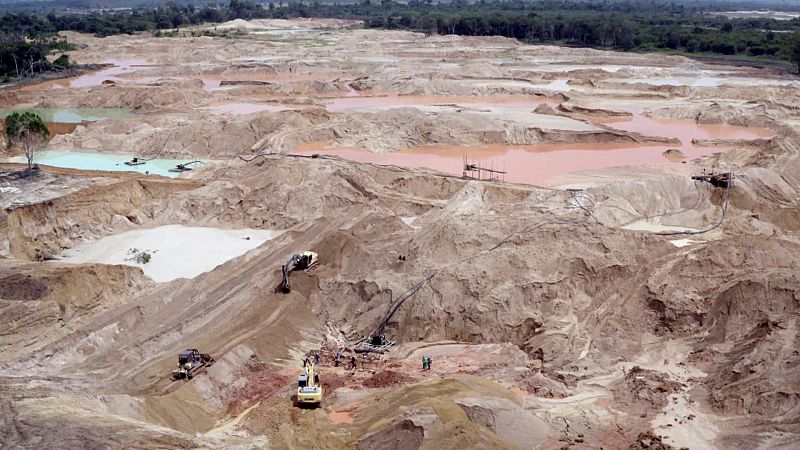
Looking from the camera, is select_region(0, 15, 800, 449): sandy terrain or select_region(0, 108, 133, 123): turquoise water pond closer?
select_region(0, 15, 800, 449): sandy terrain

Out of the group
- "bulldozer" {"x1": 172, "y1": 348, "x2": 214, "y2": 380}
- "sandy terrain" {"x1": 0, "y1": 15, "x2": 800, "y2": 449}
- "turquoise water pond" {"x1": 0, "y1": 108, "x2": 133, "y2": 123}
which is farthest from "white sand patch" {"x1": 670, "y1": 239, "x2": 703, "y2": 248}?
"turquoise water pond" {"x1": 0, "y1": 108, "x2": 133, "y2": 123}

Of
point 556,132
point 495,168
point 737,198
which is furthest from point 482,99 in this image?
point 737,198

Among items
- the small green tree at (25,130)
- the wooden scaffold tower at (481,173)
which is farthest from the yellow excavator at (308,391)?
the small green tree at (25,130)

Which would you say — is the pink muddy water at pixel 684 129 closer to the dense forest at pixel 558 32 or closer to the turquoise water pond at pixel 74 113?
the dense forest at pixel 558 32

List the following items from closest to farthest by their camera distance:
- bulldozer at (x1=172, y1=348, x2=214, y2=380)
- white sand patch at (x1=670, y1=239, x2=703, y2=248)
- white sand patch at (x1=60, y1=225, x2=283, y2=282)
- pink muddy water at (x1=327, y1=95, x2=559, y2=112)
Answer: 1. bulldozer at (x1=172, y1=348, x2=214, y2=380)
2. white sand patch at (x1=670, y1=239, x2=703, y2=248)
3. white sand patch at (x1=60, y1=225, x2=283, y2=282)
4. pink muddy water at (x1=327, y1=95, x2=559, y2=112)

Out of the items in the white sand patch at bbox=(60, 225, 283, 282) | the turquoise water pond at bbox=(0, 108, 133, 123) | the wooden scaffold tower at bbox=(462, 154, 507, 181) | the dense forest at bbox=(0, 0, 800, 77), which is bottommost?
the white sand patch at bbox=(60, 225, 283, 282)

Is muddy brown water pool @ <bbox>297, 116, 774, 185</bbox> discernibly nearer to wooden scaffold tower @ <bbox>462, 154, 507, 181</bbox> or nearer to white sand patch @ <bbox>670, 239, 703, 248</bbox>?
wooden scaffold tower @ <bbox>462, 154, 507, 181</bbox>
